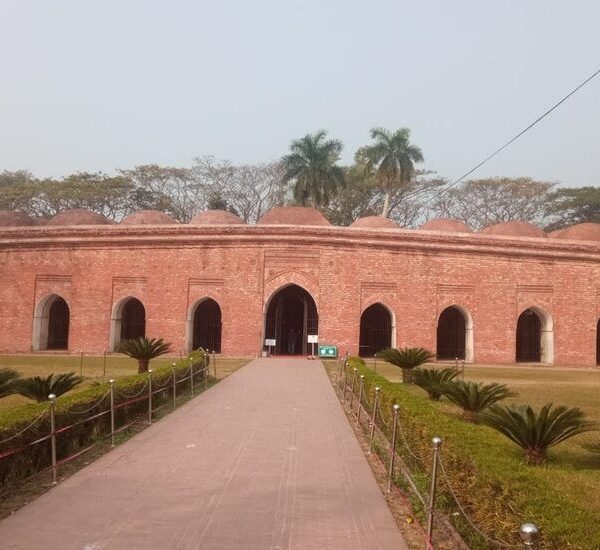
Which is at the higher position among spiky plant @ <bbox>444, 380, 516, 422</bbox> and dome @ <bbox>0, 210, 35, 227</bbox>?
dome @ <bbox>0, 210, 35, 227</bbox>

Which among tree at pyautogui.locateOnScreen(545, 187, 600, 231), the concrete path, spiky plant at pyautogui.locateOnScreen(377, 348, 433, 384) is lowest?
the concrete path

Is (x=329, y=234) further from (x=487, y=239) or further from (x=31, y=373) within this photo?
(x=31, y=373)

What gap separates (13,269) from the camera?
23.9 m

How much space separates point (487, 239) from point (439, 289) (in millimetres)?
2723

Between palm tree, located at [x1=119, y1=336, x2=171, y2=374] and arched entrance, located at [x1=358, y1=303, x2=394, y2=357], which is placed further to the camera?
arched entrance, located at [x1=358, y1=303, x2=394, y2=357]

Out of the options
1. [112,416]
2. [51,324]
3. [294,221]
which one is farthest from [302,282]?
[112,416]

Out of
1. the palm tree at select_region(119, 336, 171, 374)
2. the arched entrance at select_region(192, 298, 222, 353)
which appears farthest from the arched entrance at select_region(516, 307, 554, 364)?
the palm tree at select_region(119, 336, 171, 374)

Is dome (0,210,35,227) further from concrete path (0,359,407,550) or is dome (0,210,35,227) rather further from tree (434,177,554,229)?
tree (434,177,554,229)

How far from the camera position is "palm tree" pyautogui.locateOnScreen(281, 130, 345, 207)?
33.9 m

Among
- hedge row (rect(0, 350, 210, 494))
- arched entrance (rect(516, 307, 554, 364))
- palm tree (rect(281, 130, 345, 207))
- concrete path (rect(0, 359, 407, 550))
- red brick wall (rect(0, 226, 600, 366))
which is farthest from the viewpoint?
palm tree (rect(281, 130, 345, 207))

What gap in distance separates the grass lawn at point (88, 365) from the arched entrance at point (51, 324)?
6.21 ft

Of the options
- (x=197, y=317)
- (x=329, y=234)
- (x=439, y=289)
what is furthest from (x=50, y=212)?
(x=439, y=289)

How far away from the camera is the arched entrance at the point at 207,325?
80.0 feet

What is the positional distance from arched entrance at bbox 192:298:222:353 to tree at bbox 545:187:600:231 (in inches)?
1001
